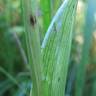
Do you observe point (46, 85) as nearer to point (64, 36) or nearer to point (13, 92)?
point (64, 36)

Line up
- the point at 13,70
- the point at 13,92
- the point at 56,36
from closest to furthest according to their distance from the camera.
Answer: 1. the point at 56,36
2. the point at 13,92
3. the point at 13,70

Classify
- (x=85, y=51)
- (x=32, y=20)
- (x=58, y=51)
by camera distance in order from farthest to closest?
1. (x=85, y=51)
2. (x=58, y=51)
3. (x=32, y=20)

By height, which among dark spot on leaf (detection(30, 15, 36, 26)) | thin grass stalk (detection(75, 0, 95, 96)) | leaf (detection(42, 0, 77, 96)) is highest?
dark spot on leaf (detection(30, 15, 36, 26))

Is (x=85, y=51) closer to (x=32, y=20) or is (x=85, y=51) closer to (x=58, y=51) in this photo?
(x=58, y=51)

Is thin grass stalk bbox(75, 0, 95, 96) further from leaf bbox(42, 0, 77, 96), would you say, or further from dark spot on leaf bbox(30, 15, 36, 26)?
dark spot on leaf bbox(30, 15, 36, 26)

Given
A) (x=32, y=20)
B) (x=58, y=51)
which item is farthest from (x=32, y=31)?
(x=58, y=51)

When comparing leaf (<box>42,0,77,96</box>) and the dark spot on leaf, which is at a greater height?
the dark spot on leaf

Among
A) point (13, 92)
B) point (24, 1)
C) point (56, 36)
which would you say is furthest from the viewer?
point (13, 92)

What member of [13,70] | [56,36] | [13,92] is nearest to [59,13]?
[56,36]

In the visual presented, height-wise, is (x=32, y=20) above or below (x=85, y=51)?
above

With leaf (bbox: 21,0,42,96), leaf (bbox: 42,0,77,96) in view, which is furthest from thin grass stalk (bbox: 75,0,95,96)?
leaf (bbox: 21,0,42,96)

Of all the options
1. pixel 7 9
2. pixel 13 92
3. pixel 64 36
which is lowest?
pixel 13 92
